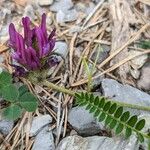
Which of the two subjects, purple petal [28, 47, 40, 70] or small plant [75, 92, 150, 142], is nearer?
small plant [75, 92, 150, 142]

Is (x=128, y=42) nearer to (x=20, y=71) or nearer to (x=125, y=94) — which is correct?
(x=125, y=94)

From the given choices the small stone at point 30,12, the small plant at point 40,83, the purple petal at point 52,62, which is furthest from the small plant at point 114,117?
the small stone at point 30,12

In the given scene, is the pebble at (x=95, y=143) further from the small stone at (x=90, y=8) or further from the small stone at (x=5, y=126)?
the small stone at (x=90, y=8)

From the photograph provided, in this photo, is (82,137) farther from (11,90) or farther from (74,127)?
(11,90)

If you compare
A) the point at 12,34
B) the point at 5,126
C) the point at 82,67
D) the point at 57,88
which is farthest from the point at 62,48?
the point at 5,126

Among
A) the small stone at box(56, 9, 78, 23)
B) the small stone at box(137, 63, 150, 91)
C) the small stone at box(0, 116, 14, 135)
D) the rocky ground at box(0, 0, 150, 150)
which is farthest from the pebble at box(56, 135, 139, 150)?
the small stone at box(56, 9, 78, 23)

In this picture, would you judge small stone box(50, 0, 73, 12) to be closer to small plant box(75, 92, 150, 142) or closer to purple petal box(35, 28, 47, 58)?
purple petal box(35, 28, 47, 58)
